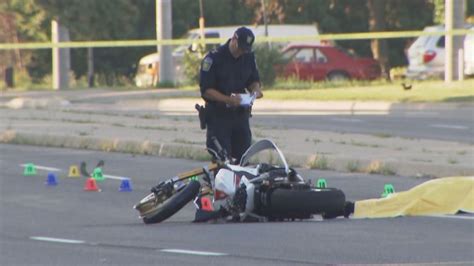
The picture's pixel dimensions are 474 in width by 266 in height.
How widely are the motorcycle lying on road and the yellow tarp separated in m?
0.46

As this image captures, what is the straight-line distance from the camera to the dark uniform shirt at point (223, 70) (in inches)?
451

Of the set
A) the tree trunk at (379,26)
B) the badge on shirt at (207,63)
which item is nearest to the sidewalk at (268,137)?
the badge on shirt at (207,63)

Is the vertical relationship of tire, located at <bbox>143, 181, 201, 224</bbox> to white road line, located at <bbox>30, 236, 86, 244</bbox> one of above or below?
above

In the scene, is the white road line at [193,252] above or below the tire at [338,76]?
above

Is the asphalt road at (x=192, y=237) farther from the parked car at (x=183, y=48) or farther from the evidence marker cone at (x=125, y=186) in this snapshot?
the parked car at (x=183, y=48)

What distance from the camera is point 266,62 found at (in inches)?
1240

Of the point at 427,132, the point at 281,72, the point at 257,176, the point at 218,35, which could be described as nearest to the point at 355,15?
the point at 218,35

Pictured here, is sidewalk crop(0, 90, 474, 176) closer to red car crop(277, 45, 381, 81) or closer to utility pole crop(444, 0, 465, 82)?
utility pole crop(444, 0, 465, 82)

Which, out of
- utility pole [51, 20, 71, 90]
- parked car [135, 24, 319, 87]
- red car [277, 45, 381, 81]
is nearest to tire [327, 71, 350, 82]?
red car [277, 45, 381, 81]

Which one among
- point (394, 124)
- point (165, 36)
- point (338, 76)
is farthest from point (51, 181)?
point (338, 76)

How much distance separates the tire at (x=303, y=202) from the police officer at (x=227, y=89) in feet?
4.50

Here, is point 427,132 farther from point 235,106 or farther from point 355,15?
point 355,15

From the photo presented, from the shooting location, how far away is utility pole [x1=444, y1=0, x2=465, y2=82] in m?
29.8

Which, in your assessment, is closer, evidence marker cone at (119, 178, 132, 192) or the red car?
evidence marker cone at (119, 178, 132, 192)
